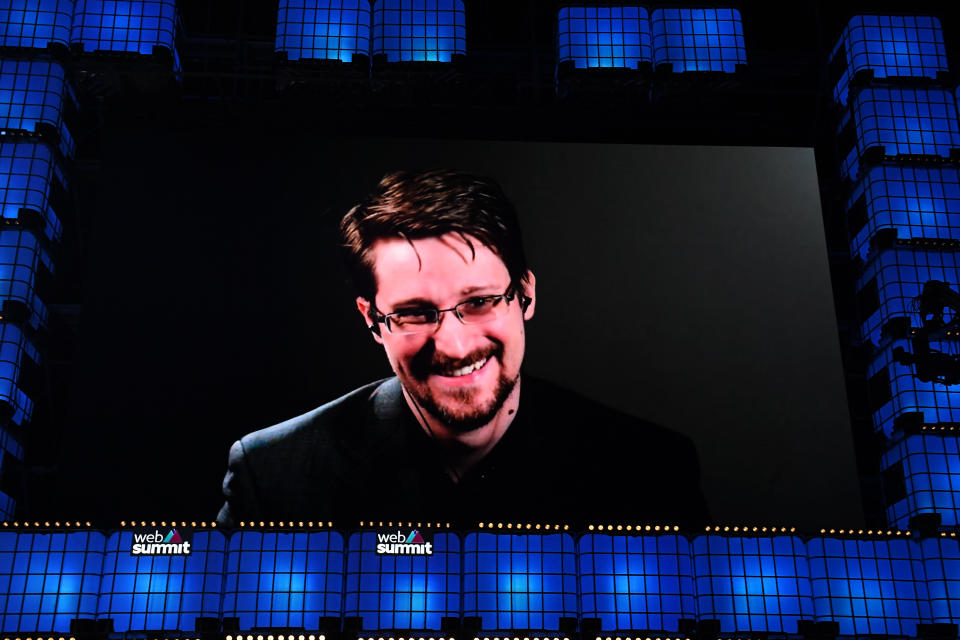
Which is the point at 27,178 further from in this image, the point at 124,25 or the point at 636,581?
the point at 636,581

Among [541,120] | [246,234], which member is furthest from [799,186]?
[246,234]

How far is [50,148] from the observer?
12695mm

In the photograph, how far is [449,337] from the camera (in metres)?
11.7

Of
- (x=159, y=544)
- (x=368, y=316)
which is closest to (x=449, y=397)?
(x=368, y=316)

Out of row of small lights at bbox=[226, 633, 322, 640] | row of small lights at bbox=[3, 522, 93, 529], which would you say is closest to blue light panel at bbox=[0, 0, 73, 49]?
row of small lights at bbox=[3, 522, 93, 529]

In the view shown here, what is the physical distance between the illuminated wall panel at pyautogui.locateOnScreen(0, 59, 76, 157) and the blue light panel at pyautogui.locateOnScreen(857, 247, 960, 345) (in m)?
9.81

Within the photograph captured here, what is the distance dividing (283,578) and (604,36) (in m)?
7.58

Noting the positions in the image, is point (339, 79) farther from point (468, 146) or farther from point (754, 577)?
point (754, 577)

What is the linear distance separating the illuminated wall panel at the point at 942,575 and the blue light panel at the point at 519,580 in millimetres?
3545

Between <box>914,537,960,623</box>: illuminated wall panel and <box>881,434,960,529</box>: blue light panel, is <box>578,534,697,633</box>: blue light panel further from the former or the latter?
<box>881,434,960,529</box>: blue light panel

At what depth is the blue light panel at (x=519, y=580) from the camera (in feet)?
34.6

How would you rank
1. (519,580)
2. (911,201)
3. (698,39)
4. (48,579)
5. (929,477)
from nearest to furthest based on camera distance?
1. (48,579)
2. (519,580)
3. (929,477)
4. (911,201)
5. (698,39)

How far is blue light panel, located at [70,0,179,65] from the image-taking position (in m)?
13.2

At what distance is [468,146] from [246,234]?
285 centimetres
